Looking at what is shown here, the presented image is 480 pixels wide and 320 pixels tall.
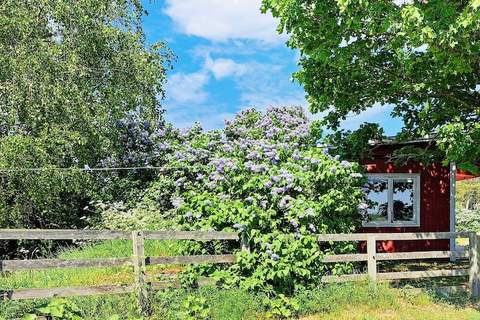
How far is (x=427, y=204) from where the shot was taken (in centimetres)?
1778

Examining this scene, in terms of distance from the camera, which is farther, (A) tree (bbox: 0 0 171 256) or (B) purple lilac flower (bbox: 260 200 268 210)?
(A) tree (bbox: 0 0 171 256)

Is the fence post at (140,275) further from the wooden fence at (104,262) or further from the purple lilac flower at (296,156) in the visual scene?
the purple lilac flower at (296,156)

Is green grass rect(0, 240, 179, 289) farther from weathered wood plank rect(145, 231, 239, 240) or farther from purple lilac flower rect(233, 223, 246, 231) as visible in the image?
purple lilac flower rect(233, 223, 246, 231)

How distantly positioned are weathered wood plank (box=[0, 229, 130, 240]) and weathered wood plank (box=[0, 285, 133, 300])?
0.75 metres

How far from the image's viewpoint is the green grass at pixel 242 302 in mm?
8680

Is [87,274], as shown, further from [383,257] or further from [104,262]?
[383,257]

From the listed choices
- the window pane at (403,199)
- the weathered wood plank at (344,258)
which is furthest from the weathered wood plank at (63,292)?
the window pane at (403,199)

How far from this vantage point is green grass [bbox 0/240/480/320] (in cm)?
868

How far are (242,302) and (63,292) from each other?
2845 millimetres

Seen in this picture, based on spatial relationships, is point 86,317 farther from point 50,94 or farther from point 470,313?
point 50,94

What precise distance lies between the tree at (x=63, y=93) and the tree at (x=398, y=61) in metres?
5.09

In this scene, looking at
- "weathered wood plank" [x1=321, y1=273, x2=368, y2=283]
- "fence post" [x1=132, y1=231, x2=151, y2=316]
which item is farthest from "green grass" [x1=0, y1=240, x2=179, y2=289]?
"weathered wood plank" [x1=321, y1=273, x2=368, y2=283]

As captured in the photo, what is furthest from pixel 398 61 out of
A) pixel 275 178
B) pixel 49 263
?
pixel 49 263

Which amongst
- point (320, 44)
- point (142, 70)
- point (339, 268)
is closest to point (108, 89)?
point (142, 70)
